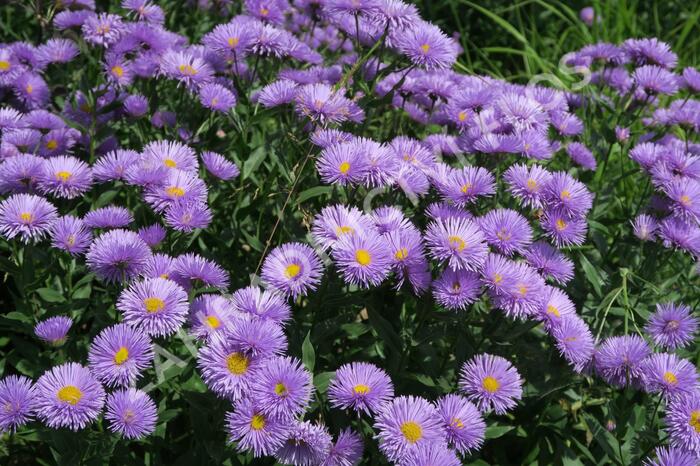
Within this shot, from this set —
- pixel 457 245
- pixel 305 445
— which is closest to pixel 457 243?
pixel 457 245

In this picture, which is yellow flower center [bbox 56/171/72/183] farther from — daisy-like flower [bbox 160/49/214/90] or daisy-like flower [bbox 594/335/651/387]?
daisy-like flower [bbox 594/335/651/387]

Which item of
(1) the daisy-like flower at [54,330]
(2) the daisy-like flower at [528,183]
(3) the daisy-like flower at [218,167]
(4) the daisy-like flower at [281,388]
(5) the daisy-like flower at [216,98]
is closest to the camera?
(4) the daisy-like flower at [281,388]

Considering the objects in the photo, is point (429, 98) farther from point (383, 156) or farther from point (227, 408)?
point (227, 408)

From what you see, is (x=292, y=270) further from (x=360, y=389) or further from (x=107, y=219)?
(x=107, y=219)

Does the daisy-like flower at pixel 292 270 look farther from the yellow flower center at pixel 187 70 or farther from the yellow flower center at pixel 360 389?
the yellow flower center at pixel 187 70

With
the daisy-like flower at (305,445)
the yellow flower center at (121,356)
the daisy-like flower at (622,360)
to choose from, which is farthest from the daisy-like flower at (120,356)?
the daisy-like flower at (622,360)

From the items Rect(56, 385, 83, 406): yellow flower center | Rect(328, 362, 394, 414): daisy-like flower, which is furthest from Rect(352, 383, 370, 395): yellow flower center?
Rect(56, 385, 83, 406): yellow flower center
